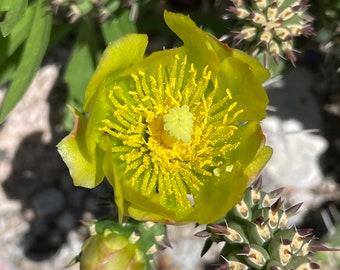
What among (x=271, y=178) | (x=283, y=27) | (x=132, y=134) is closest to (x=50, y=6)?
(x=132, y=134)

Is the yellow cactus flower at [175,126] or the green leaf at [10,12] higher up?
the green leaf at [10,12]

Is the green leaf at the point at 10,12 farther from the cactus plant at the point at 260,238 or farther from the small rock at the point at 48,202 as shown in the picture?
the small rock at the point at 48,202

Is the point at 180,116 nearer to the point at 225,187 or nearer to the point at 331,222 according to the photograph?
the point at 225,187

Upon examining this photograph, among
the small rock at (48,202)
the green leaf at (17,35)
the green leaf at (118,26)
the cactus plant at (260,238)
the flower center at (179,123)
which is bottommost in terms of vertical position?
the small rock at (48,202)

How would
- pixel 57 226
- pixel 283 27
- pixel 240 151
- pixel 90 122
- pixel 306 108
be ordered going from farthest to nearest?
pixel 306 108 < pixel 57 226 < pixel 283 27 < pixel 240 151 < pixel 90 122

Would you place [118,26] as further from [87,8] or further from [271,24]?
[271,24]

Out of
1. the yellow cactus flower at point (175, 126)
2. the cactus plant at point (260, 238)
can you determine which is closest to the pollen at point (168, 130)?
the yellow cactus flower at point (175, 126)
